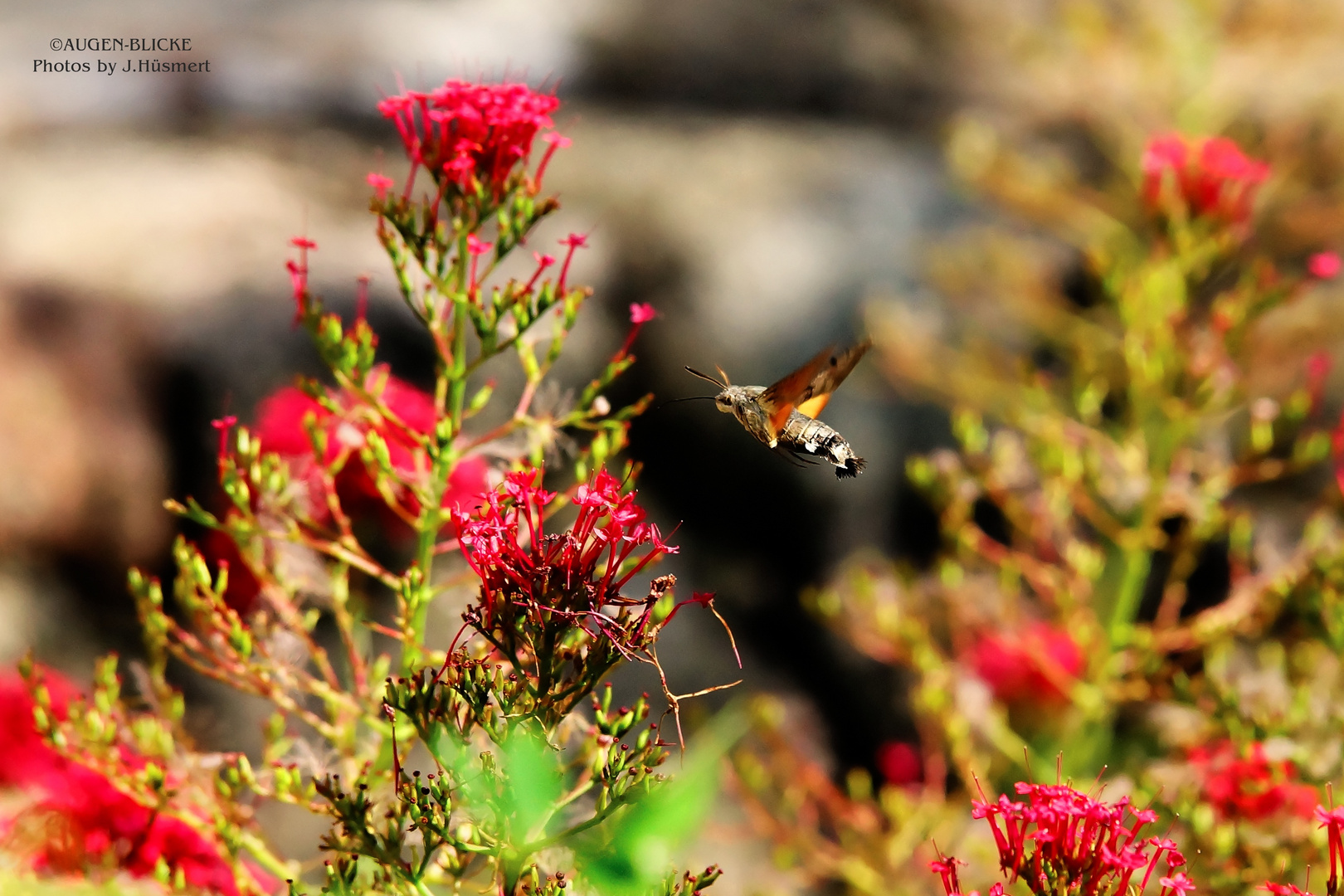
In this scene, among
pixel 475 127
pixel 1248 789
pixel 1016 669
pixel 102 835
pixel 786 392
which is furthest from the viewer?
pixel 1016 669

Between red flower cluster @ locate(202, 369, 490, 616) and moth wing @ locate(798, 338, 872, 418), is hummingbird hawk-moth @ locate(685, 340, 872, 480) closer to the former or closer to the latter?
moth wing @ locate(798, 338, 872, 418)

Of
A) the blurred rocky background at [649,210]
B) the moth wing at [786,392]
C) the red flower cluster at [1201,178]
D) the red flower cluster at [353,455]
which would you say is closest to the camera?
the moth wing at [786,392]

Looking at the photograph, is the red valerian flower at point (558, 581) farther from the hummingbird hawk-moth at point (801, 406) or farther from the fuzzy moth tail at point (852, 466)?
the fuzzy moth tail at point (852, 466)

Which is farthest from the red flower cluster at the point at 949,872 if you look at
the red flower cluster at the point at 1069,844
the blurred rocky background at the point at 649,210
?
the blurred rocky background at the point at 649,210

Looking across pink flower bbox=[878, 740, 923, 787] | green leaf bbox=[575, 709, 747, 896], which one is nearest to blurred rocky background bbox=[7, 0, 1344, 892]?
pink flower bbox=[878, 740, 923, 787]

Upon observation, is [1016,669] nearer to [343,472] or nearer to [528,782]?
[343,472]

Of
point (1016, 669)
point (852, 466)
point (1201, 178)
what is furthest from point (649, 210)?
point (852, 466)
